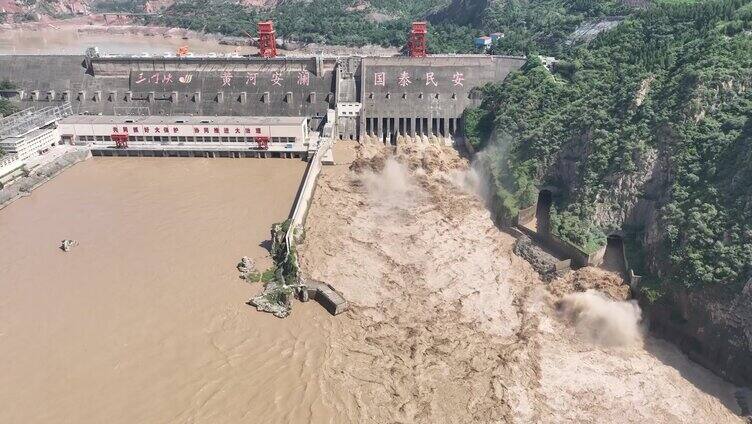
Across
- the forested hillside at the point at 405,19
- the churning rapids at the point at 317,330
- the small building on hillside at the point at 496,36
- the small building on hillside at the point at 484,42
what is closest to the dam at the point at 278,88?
the churning rapids at the point at 317,330

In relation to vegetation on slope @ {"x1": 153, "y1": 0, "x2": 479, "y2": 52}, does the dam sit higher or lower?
lower

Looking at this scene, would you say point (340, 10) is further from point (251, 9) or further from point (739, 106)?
Result: point (739, 106)

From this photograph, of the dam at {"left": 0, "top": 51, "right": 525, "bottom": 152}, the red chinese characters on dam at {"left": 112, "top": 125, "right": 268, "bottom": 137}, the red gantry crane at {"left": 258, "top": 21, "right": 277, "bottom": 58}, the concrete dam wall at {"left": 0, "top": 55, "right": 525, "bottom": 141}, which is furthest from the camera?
the red gantry crane at {"left": 258, "top": 21, "right": 277, "bottom": 58}

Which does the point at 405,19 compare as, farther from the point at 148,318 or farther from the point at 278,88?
the point at 148,318

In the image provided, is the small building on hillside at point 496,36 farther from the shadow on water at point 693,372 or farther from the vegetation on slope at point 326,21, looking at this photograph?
the shadow on water at point 693,372

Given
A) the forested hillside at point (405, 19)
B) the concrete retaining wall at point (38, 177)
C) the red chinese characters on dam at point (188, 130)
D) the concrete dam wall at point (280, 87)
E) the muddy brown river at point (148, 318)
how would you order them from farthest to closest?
1. the forested hillside at point (405, 19)
2. the concrete dam wall at point (280, 87)
3. the red chinese characters on dam at point (188, 130)
4. the concrete retaining wall at point (38, 177)
5. the muddy brown river at point (148, 318)

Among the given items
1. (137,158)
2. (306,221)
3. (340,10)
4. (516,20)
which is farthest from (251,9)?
(306,221)

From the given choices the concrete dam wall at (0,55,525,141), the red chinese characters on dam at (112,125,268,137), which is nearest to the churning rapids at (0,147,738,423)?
the red chinese characters on dam at (112,125,268,137)

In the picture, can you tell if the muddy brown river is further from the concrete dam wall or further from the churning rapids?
the concrete dam wall
